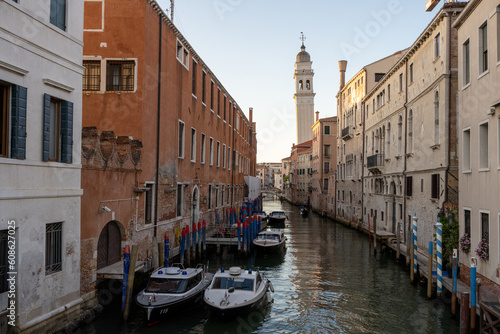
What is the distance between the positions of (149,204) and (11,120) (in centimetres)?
757

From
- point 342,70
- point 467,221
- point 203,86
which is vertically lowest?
point 467,221

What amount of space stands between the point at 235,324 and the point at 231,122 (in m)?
21.2

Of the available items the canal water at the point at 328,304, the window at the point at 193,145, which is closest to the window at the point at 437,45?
the canal water at the point at 328,304

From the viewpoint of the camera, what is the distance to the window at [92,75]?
15023 mm

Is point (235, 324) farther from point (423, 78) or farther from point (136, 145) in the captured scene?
point (423, 78)

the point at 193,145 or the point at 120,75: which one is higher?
the point at 120,75

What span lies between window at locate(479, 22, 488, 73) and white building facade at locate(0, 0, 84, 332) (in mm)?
9872

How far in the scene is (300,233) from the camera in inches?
1270

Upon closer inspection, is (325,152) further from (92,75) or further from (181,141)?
(92,75)

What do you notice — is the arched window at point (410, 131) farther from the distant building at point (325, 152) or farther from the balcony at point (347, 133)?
the distant building at point (325, 152)

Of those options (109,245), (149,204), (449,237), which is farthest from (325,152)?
(109,245)

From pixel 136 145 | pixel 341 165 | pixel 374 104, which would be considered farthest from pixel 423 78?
pixel 341 165

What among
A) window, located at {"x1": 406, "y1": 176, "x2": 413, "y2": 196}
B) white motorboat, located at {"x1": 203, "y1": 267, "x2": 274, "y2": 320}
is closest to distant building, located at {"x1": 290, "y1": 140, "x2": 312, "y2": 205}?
window, located at {"x1": 406, "y1": 176, "x2": 413, "y2": 196}

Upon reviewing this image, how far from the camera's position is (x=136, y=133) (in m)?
14.4
